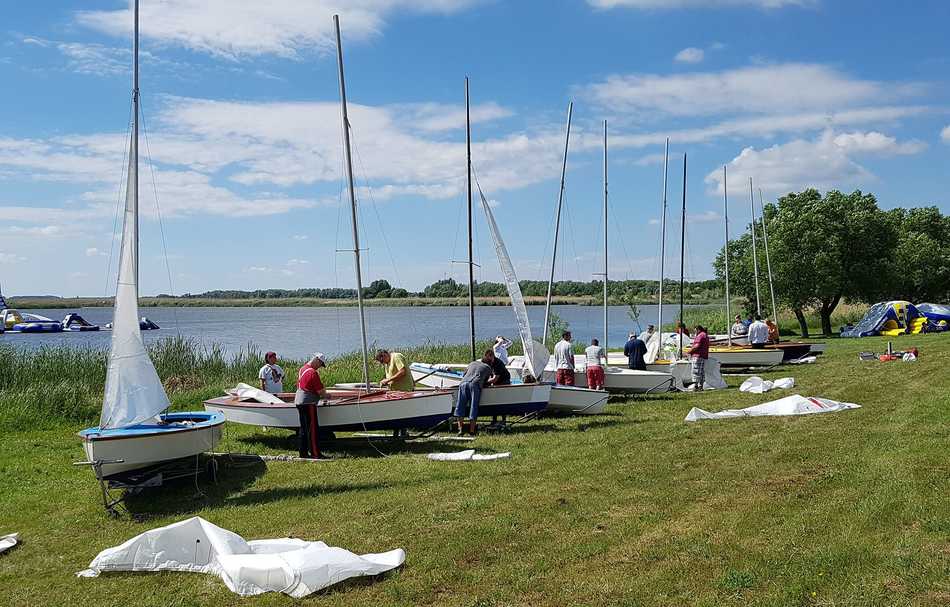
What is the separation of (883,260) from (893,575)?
3935cm

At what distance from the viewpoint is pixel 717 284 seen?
4481 centimetres

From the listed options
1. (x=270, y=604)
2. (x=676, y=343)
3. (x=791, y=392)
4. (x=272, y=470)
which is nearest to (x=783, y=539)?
(x=270, y=604)

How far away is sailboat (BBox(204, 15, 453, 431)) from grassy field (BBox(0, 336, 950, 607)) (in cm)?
54

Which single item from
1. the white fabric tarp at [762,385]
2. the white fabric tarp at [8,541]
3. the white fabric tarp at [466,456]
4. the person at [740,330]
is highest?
the person at [740,330]

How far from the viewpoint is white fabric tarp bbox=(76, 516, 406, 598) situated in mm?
6332

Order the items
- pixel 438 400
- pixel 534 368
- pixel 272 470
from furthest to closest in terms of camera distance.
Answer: pixel 534 368, pixel 438 400, pixel 272 470

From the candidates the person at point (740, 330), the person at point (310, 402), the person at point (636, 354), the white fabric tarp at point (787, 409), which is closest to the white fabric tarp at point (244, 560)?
the person at point (310, 402)

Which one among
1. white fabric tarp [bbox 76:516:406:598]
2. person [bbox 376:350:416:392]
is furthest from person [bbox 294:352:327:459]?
white fabric tarp [bbox 76:516:406:598]

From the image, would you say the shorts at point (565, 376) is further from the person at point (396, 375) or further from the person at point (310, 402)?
the person at point (310, 402)

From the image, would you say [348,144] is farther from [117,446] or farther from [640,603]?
[640,603]

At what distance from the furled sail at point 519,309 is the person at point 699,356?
4.95 meters

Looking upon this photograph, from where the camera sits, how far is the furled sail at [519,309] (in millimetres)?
17203

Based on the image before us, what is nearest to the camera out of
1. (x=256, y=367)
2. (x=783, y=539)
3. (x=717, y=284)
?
(x=783, y=539)

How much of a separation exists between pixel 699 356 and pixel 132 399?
1454 cm
